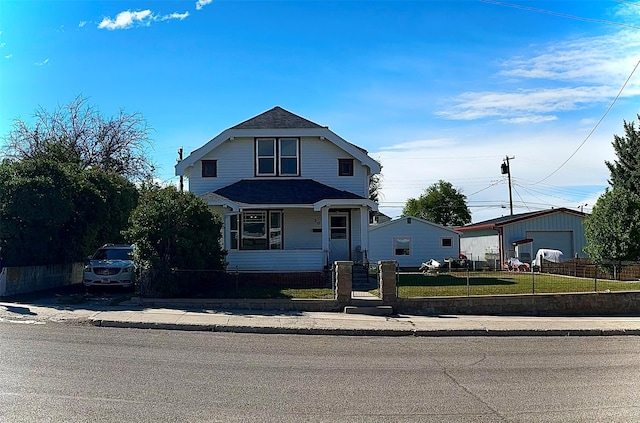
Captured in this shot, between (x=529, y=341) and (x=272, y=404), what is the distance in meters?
8.17

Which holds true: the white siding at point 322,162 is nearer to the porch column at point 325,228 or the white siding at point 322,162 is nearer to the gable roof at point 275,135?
the gable roof at point 275,135

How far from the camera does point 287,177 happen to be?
26.3m

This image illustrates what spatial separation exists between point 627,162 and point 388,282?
3486cm

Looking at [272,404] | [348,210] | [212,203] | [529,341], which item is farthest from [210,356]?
[348,210]

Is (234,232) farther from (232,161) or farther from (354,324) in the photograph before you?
(354,324)

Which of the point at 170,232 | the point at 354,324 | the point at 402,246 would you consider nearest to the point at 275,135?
the point at 170,232

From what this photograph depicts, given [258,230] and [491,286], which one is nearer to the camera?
[491,286]

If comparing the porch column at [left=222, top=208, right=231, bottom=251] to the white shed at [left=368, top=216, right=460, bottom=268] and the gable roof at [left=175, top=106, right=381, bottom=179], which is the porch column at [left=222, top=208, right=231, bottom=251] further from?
the white shed at [left=368, top=216, right=460, bottom=268]

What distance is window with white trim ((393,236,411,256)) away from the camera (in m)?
38.9

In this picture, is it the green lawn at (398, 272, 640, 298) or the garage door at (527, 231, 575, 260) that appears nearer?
the green lawn at (398, 272, 640, 298)

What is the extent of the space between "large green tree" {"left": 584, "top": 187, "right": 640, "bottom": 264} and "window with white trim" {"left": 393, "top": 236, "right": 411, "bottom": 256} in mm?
13794

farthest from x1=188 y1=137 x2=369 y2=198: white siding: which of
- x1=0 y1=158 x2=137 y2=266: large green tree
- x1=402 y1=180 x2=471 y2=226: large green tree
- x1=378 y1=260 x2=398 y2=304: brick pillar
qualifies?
x1=402 y1=180 x2=471 y2=226: large green tree

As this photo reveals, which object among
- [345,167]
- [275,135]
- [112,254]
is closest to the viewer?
[112,254]

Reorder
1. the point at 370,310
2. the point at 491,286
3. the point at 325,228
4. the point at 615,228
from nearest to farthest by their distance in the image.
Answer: the point at 370,310, the point at 491,286, the point at 325,228, the point at 615,228
